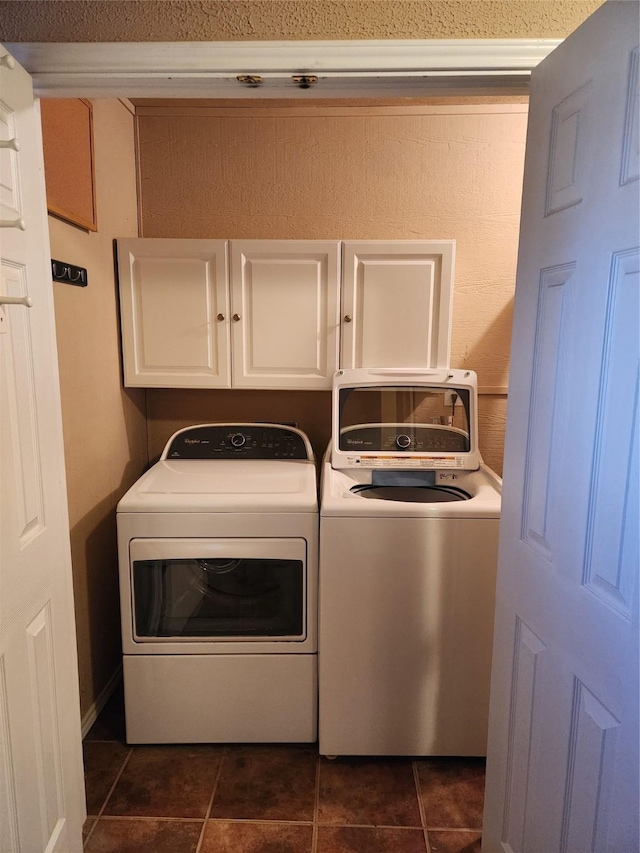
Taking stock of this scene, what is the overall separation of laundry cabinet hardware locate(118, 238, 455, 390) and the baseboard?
3.87 ft

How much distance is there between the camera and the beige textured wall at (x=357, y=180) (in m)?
2.20

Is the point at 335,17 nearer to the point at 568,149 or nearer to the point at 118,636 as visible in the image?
the point at 568,149

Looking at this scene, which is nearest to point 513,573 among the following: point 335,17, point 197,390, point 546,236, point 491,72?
point 546,236

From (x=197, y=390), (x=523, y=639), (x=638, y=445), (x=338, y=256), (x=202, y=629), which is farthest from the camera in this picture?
(x=197, y=390)

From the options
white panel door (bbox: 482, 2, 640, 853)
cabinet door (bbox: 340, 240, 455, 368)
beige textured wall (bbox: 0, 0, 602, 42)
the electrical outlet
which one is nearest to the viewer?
white panel door (bbox: 482, 2, 640, 853)

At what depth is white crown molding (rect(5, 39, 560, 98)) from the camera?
3.29ft

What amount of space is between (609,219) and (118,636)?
2.21 meters

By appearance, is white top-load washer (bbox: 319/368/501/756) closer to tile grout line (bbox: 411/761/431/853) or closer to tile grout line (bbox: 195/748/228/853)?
tile grout line (bbox: 411/761/431/853)

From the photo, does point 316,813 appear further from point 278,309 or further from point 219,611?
point 278,309

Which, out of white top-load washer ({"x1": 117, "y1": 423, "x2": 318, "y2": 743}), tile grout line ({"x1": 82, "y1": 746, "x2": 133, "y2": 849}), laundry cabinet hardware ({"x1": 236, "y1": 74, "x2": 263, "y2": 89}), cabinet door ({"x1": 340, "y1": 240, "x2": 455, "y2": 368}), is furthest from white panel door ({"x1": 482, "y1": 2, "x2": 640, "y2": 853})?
tile grout line ({"x1": 82, "y1": 746, "x2": 133, "y2": 849})

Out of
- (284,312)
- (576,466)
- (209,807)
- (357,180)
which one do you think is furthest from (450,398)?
(209,807)

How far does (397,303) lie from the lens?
2066 mm

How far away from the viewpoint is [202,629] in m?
1.80

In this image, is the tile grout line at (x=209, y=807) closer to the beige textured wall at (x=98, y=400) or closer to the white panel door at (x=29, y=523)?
the white panel door at (x=29, y=523)
